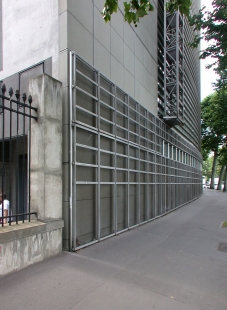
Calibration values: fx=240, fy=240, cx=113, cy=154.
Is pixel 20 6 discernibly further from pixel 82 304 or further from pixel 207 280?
pixel 207 280

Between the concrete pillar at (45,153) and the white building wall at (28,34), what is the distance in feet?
2.85

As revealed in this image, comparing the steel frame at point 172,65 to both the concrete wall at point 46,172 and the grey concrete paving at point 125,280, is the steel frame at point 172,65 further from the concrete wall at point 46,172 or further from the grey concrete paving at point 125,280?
the concrete wall at point 46,172

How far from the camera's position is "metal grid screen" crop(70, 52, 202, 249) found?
5.64 meters

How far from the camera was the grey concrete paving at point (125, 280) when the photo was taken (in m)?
3.25

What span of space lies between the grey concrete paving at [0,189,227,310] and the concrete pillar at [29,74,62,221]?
1.07m

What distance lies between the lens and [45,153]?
4793 mm

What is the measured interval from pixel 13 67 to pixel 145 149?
5.41 m

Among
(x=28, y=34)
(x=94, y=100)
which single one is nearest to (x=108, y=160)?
(x=94, y=100)

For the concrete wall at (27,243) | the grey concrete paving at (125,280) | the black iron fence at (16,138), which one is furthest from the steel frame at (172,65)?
the concrete wall at (27,243)

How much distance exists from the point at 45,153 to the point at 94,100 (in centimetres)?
228

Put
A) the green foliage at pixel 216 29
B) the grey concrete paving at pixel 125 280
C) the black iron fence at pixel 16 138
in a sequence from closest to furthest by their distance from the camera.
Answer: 1. the grey concrete paving at pixel 125 280
2. the black iron fence at pixel 16 138
3. the green foliage at pixel 216 29

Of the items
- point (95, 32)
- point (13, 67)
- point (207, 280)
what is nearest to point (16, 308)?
point (207, 280)

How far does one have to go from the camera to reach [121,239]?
659 cm

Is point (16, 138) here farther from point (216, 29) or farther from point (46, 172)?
point (216, 29)
